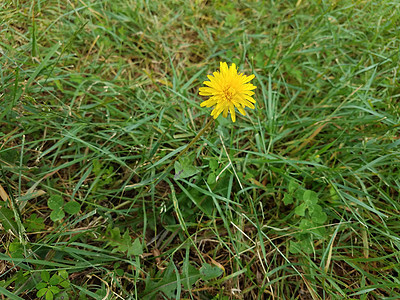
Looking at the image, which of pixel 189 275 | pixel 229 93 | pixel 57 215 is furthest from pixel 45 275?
pixel 229 93

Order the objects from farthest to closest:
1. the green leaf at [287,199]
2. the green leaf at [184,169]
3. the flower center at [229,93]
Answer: the green leaf at [287,199]
the green leaf at [184,169]
the flower center at [229,93]

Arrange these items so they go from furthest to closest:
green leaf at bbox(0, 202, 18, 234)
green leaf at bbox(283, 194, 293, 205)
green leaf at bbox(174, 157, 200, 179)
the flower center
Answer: green leaf at bbox(283, 194, 293, 205) → green leaf at bbox(174, 157, 200, 179) → green leaf at bbox(0, 202, 18, 234) → the flower center

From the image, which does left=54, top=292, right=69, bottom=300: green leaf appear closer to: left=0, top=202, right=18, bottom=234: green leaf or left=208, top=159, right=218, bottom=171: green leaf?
left=0, top=202, right=18, bottom=234: green leaf

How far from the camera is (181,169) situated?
1.60 m

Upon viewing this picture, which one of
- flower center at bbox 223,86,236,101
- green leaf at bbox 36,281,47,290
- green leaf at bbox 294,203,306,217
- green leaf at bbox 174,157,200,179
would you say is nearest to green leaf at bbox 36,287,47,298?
green leaf at bbox 36,281,47,290

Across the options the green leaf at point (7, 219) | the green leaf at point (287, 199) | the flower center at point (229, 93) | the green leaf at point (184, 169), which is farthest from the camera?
the green leaf at point (287, 199)

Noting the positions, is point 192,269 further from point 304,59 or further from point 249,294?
point 304,59

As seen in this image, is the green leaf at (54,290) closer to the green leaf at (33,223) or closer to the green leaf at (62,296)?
the green leaf at (62,296)

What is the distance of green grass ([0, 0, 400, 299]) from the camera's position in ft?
5.03

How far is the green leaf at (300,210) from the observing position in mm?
1639

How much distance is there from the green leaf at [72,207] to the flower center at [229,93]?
101 cm

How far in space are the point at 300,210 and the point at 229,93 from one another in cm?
84

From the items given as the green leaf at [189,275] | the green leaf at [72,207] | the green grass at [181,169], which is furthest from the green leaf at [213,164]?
the green leaf at [72,207]

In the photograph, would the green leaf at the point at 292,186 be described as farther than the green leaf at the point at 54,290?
Yes
